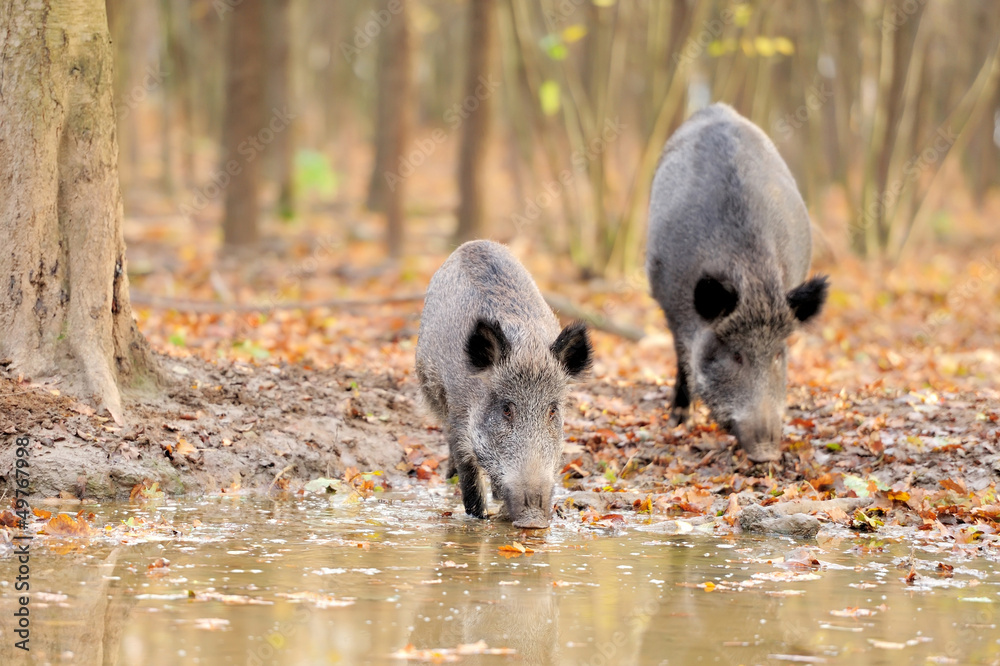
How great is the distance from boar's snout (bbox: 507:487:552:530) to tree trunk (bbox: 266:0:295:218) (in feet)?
63.3

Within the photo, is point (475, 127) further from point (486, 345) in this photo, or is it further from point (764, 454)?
point (486, 345)

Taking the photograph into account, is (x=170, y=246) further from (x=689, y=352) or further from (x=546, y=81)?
(x=689, y=352)

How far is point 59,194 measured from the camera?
24.0 ft

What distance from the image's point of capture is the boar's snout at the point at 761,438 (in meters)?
7.62

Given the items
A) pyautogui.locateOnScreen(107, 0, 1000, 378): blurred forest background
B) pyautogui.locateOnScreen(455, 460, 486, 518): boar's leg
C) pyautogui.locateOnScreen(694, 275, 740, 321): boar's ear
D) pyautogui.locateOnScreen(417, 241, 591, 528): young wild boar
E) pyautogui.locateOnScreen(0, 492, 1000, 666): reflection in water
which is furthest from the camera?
pyautogui.locateOnScreen(107, 0, 1000, 378): blurred forest background

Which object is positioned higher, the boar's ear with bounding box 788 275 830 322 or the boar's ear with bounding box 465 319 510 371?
the boar's ear with bounding box 788 275 830 322

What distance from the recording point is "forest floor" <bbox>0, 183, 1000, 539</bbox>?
7012 mm

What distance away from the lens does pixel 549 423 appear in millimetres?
6746

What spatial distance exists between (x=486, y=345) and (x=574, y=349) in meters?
0.55

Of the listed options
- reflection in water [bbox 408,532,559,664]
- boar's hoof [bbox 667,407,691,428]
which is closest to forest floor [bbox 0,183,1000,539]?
boar's hoof [bbox 667,407,691,428]

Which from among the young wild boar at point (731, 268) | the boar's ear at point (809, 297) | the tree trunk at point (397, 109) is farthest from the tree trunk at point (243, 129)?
the boar's ear at point (809, 297)

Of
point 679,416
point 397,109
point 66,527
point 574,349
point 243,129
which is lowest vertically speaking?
point 66,527

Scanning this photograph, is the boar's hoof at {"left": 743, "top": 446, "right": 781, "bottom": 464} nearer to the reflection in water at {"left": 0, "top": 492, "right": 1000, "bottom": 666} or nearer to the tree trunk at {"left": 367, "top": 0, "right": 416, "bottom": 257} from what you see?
the reflection in water at {"left": 0, "top": 492, "right": 1000, "bottom": 666}

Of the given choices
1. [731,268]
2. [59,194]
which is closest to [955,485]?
[731,268]
